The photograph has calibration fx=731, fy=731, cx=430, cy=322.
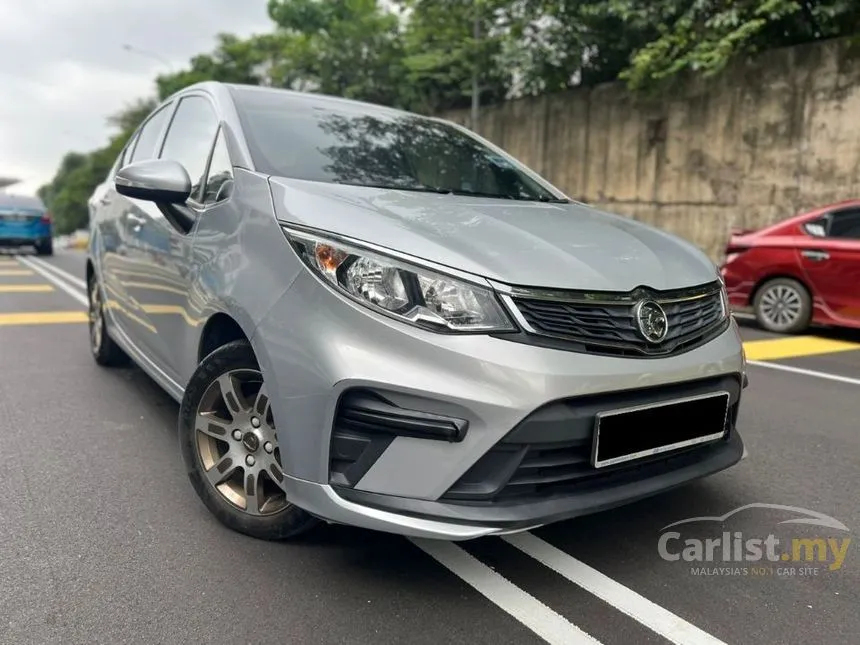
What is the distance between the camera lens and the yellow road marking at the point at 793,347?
6.38m

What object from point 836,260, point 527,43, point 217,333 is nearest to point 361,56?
point 527,43

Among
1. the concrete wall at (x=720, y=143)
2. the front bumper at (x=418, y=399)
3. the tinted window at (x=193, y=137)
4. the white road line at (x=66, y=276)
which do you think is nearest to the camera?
the front bumper at (x=418, y=399)

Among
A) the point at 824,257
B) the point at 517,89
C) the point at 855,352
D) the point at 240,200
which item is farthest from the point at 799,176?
A: the point at 240,200

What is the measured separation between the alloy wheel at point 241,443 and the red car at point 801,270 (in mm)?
6473

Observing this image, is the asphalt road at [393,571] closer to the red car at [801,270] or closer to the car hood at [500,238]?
the car hood at [500,238]

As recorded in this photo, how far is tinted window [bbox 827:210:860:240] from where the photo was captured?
23.1 ft

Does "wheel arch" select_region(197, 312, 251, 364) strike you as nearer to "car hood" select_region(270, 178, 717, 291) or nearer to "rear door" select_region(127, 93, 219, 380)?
"rear door" select_region(127, 93, 219, 380)

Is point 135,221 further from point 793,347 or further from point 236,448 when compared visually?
point 793,347

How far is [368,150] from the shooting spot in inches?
124

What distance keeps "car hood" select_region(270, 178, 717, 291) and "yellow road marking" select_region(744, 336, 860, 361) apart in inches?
162

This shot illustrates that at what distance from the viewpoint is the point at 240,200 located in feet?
8.43

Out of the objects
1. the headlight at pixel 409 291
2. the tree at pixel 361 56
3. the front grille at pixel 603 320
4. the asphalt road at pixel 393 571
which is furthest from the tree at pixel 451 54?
the headlight at pixel 409 291

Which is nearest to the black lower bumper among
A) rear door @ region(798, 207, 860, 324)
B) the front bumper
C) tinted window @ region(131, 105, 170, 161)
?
the front bumper

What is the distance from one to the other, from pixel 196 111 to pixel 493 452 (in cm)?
235
